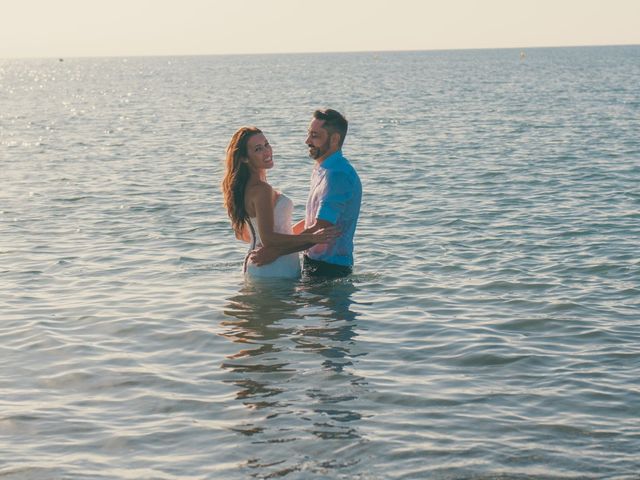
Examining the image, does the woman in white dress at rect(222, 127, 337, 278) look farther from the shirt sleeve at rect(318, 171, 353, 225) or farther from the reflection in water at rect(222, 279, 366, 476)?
the reflection in water at rect(222, 279, 366, 476)

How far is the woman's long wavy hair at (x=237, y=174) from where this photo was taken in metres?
10.5

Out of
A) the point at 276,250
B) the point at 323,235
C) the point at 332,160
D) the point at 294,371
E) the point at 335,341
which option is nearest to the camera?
the point at 294,371

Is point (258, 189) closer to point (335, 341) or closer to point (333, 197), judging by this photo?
point (333, 197)

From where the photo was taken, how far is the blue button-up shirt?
1048 cm

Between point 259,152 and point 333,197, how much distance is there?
866 millimetres

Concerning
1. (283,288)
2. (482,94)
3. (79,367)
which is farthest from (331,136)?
(482,94)

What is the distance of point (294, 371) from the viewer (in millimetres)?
9258

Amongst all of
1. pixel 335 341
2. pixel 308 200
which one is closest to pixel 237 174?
pixel 308 200

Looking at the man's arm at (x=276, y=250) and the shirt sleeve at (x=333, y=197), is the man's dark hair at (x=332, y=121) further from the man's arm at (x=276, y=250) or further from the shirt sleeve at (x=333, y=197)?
the man's arm at (x=276, y=250)

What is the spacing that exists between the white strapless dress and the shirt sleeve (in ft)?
1.61

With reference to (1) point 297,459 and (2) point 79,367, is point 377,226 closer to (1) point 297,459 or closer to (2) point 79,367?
(2) point 79,367

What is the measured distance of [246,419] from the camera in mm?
8086

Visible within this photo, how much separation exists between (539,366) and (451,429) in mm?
1959

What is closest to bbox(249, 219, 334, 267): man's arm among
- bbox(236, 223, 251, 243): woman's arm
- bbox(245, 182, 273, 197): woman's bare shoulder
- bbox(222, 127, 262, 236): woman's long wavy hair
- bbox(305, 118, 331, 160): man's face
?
bbox(236, 223, 251, 243): woman's arm
